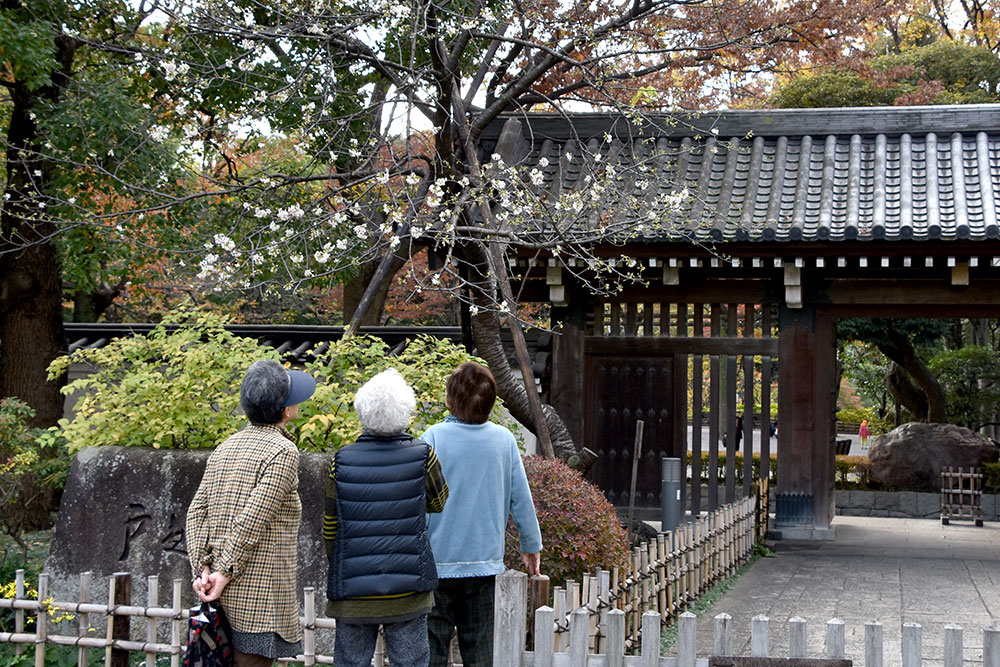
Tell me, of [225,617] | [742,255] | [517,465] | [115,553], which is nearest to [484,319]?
[742,255]

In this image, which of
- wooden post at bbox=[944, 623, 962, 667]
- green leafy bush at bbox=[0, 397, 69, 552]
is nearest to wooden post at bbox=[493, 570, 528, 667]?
wooden post at bbox=[944, 623, 962, 667]

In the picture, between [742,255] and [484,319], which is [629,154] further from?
[484,319]

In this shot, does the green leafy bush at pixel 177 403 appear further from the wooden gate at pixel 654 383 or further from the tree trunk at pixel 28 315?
the wooden gate at pixel 654 383

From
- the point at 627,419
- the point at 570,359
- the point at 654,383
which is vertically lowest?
the point at 627,419

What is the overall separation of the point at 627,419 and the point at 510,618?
23.5 ft

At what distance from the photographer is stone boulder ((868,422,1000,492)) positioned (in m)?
18.4

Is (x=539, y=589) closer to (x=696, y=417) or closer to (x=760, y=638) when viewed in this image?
(x=760, y=638)

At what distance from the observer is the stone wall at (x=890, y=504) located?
59.7 feet

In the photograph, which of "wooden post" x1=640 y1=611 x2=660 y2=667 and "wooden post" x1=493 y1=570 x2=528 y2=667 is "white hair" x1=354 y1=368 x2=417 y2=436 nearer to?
"wooden post" x1=493 y1=570 x2=528 y2=667

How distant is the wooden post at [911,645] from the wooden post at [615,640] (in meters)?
1.19

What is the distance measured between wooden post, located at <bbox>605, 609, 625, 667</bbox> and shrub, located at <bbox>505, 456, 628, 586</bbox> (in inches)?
61.0

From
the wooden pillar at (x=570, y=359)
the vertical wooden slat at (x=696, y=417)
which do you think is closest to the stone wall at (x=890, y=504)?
the vertical wooden slat at (x=696, y=417)

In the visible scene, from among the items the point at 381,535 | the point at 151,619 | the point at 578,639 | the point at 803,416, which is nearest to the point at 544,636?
the point at 578,639

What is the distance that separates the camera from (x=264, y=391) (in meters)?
4.33
